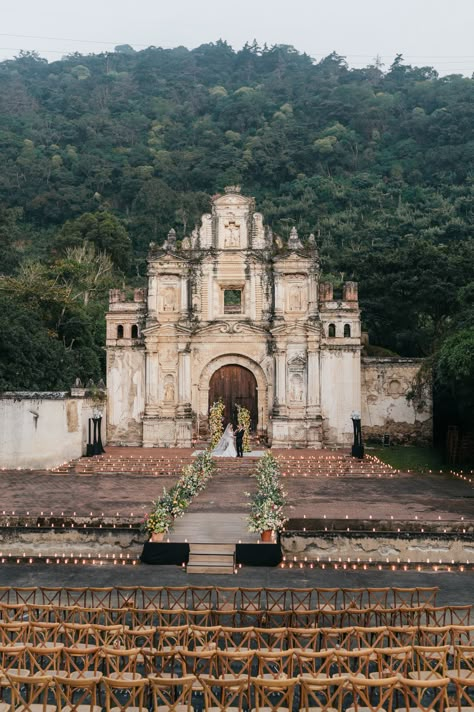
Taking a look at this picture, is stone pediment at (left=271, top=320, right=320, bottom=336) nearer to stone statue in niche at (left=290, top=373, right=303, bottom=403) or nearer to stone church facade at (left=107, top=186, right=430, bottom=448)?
stone church facade at (left=107, top=186, right=430, bottom=448)

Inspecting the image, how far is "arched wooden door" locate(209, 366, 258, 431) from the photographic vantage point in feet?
104

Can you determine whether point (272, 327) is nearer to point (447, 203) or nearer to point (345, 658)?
point (345, 658)

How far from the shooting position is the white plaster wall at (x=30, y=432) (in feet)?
85.7

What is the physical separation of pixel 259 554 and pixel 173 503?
278cm

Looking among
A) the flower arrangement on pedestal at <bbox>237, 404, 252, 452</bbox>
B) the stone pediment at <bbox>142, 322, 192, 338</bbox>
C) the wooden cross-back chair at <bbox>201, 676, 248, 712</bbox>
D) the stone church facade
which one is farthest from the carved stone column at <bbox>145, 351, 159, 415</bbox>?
the wooden cross-back chair at <bbox>201, 676, 248, 712</bbox>

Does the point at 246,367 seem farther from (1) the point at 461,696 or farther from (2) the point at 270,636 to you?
(1) the point at 461,696

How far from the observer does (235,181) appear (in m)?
82.1

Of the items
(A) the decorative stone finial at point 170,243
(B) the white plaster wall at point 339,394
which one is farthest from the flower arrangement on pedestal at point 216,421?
(A) the decorative stone finial at point 170,243

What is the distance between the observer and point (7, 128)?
98.1 m

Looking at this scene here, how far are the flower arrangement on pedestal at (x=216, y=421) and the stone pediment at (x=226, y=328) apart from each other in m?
3.23

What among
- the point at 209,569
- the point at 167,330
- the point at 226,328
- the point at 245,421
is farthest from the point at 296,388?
→ the point at 209,569

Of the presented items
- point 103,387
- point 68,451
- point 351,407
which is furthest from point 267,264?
point 68,451

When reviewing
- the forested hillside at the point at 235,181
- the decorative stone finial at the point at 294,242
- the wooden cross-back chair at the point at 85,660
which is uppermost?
the forested hillside at the point at 235,181

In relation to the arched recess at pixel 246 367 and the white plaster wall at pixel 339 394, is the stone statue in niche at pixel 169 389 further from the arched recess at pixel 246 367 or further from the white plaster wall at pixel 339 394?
the white plaster wall at pixel 339 394
